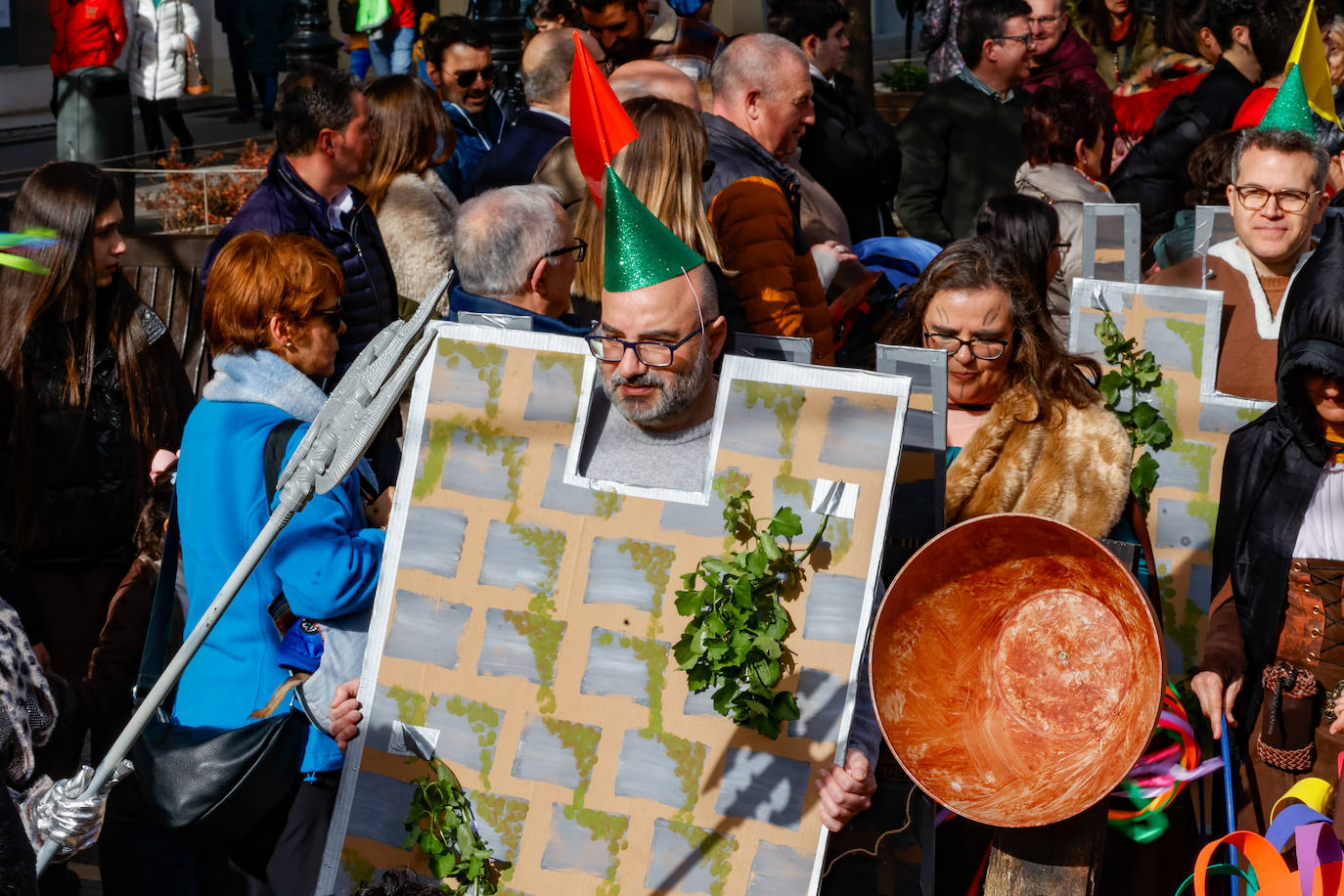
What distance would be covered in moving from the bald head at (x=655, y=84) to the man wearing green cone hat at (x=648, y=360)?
2291 mm

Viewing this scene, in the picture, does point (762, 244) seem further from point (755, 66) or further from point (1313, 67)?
point (1313, 67)

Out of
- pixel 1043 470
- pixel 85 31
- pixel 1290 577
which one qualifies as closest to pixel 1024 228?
pixel 1043 470

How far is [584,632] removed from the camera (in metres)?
2.70

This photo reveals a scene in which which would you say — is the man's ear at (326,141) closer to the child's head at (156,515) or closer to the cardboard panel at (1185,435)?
the child's head at (156,515)

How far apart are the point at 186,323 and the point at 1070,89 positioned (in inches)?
149

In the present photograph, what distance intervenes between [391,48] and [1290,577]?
937 cm

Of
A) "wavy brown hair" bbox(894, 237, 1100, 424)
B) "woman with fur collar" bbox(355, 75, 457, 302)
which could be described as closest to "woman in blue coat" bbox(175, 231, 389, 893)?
"wavy brown hair" bbox(894, 237, 1100, 424)

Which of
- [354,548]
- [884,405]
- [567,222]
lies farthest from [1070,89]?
[354,548]

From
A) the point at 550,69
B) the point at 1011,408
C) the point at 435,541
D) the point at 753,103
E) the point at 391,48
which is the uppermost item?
the point at 391,48

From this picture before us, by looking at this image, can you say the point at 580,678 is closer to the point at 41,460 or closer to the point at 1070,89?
the point at 41,460

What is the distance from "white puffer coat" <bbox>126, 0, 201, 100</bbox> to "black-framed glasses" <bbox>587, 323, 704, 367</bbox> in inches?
318

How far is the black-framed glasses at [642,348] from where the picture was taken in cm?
276

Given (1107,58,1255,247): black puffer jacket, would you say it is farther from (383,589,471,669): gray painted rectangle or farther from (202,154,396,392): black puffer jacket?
(383,589,471,669): gray painted rectangle

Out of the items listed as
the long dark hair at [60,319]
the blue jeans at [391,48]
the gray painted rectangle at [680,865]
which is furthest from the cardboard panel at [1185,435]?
the blue jeans at [391,48]
